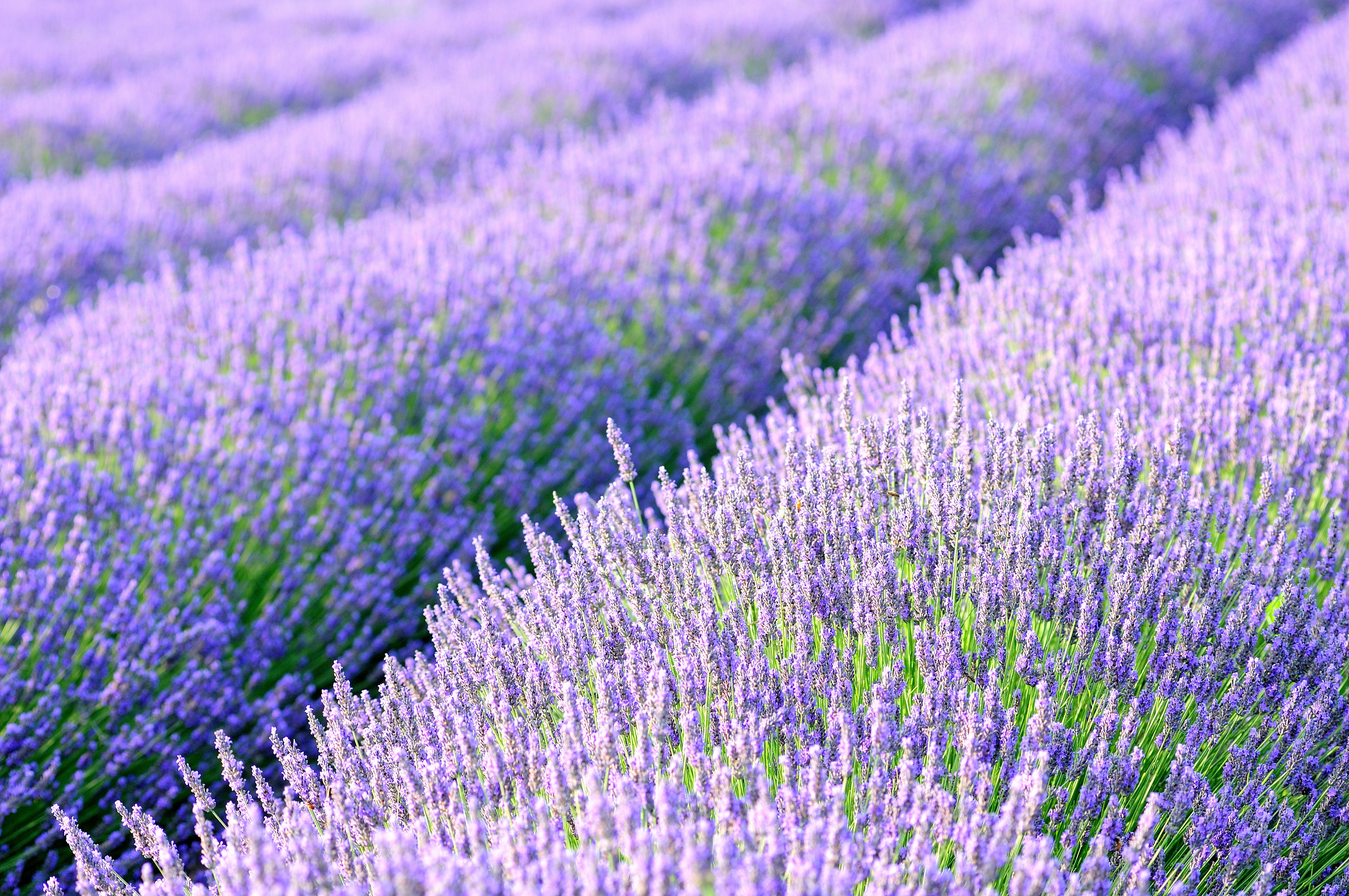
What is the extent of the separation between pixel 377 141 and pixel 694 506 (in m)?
4.49

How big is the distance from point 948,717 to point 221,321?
2.73 metres

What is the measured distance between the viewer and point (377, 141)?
19.3ft

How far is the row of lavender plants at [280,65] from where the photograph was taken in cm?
654

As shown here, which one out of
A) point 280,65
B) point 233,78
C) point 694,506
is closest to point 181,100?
point 233,78

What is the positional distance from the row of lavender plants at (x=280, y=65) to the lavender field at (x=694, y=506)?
53 cm

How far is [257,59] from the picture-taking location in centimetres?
837

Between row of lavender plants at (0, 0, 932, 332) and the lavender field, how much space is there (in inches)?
1.6

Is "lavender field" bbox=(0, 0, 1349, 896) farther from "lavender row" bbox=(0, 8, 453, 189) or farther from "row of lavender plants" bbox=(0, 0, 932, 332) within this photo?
"lavender row" bbox=(0, 8, 453, 189)

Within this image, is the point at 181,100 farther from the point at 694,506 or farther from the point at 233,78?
the point at 694,506

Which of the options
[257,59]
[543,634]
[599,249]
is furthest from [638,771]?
[257,59]

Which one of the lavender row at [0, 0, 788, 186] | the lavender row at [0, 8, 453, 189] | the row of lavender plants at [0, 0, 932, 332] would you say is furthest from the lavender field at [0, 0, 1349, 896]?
the lavender row at [0, 0, 788, 186]

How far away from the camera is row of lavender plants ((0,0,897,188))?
6.54 metres

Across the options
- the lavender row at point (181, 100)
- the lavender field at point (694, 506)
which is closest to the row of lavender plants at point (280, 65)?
the lavender row at point (181, 100)

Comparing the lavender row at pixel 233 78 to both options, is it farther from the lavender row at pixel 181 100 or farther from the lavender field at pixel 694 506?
the lavender field at pixel 694 506
